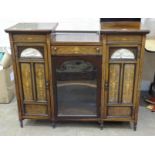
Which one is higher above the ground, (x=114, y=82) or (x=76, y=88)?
(x=114, y=82)

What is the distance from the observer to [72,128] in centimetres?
229

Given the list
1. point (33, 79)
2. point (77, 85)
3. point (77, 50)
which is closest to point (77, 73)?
point (77, 85)

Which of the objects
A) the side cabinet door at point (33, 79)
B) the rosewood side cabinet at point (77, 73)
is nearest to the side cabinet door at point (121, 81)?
the rosewood side cabinet at point (77, 73)

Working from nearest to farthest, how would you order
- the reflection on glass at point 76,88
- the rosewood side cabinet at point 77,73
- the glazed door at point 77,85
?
the rosewood side cabinet at point 77,73
the glazed door at point 77,85
the reflection on glass at point 76,88

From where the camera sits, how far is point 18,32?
6.29 ft

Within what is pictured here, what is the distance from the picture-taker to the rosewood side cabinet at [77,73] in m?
1.93

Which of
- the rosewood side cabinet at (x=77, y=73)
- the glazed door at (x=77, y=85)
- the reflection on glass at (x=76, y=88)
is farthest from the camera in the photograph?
the reflection on glass at (x=76, y=88)

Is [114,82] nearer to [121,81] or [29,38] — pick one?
[121,81]

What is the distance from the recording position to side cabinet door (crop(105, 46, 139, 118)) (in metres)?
1.96

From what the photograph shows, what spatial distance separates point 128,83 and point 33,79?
906 millimetres

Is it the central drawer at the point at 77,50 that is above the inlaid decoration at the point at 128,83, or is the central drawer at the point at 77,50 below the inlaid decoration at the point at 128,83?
above

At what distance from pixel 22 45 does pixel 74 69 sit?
21.7 inches

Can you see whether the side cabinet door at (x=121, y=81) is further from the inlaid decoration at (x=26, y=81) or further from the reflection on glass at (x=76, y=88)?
the inlaid decoration at (x=26, y=81)

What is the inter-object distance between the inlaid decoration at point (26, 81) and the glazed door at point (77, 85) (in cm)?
25
